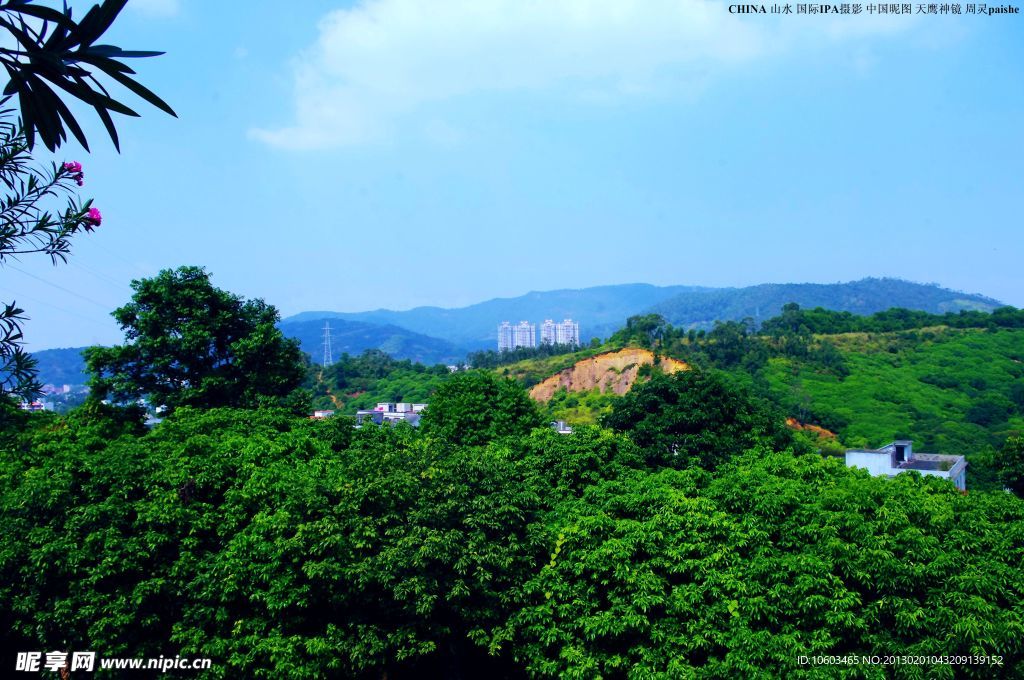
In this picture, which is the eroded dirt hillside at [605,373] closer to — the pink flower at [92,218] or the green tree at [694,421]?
the green tree at [694,421]

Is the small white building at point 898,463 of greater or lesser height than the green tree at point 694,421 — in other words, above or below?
below

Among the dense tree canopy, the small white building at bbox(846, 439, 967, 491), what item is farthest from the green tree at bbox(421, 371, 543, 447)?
the small white building at bbox(846, 439, 967, 491)

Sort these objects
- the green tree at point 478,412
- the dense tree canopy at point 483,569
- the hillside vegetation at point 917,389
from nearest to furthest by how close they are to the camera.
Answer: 1. the dense tree canopy at point 483,569
2. the green tree at point 478,412
3. the hillside vegetation at point 917,389

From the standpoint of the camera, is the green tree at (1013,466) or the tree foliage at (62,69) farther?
the green tree at (1013,466)

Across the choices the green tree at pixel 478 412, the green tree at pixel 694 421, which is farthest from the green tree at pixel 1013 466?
the green tree at pixel 478 412

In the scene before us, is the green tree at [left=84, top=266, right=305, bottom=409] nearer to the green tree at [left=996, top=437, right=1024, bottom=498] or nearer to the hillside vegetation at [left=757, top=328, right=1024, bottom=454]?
the green tree at [left=996, top=437, right=1024, bottom=498]

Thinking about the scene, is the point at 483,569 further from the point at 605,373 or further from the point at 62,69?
the point at 605,373
